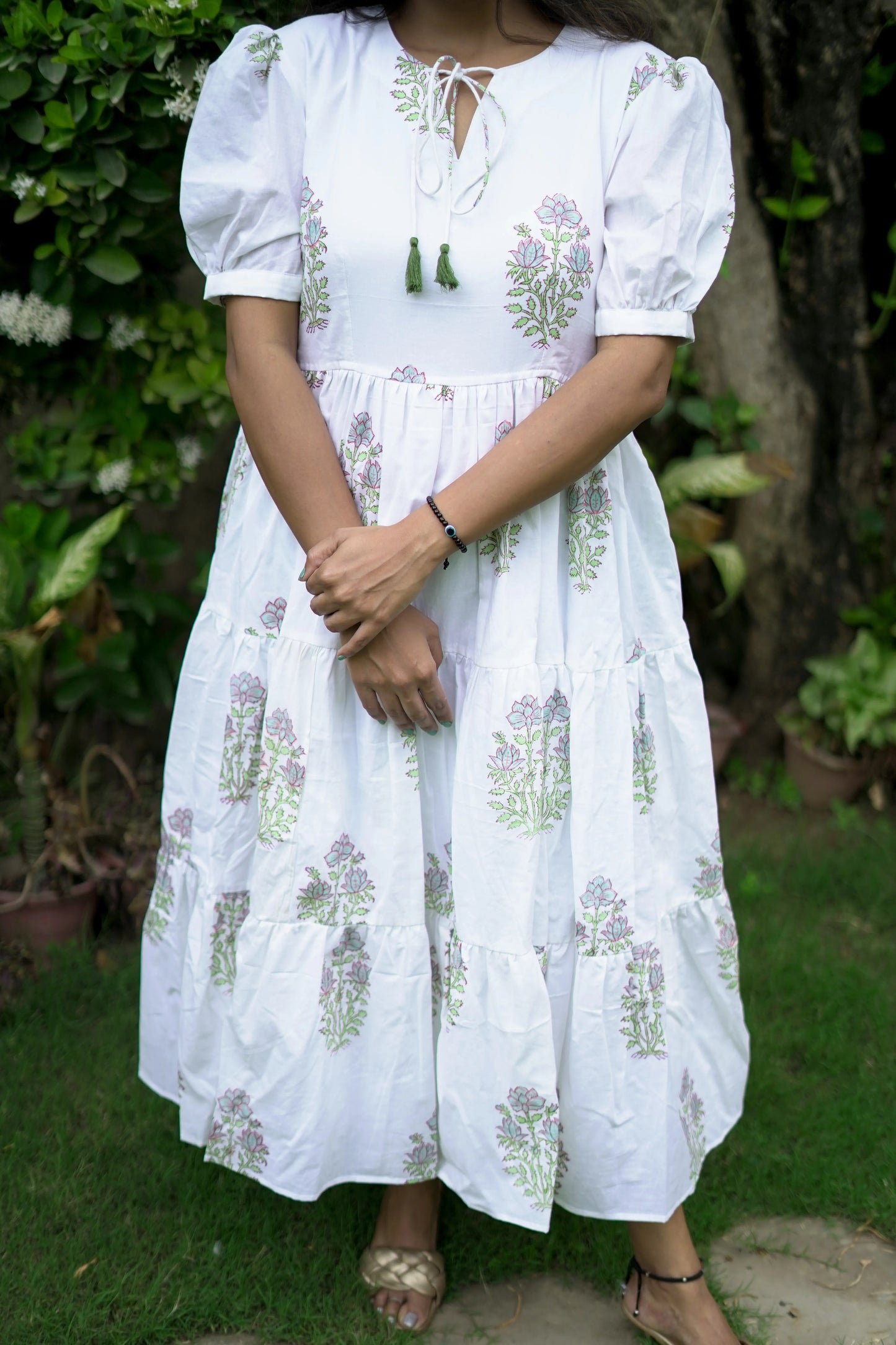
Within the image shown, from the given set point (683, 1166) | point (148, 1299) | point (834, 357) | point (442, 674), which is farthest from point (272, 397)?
point (834, 357)

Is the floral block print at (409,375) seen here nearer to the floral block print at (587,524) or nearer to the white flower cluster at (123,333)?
the floral block print at (587,524)

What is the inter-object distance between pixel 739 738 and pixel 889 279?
1.30 m

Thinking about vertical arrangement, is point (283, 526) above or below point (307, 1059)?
above

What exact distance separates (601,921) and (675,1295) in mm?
593

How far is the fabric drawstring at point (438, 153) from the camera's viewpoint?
150 cm

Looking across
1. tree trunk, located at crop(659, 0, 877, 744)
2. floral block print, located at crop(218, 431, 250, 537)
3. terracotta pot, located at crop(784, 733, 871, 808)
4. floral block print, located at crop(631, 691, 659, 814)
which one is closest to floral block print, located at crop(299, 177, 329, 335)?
floral block print, located at crop(218, 431, 250, 537)

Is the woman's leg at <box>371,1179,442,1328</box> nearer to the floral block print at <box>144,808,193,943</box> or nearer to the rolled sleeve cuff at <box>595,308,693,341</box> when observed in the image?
the floral block print at <box>144,808,193,943</box>

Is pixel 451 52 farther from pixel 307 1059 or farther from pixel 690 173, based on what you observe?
pixel 307 1059

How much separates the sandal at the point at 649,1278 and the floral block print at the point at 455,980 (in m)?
0.51

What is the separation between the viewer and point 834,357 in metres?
3.17

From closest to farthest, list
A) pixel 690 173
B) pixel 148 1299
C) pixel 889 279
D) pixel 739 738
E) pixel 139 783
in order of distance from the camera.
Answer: pixel 690 173, pixel 148 1299, pixel 139 783, pixel 889 279, pixel 739 738

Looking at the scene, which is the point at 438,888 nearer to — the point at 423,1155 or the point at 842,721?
the point at 423,1155

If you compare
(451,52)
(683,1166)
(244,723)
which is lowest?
(683,1166)

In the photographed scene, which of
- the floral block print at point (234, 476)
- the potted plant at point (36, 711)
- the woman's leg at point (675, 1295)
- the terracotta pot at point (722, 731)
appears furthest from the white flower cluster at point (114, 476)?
the woman's leg at point (675, 1295)
